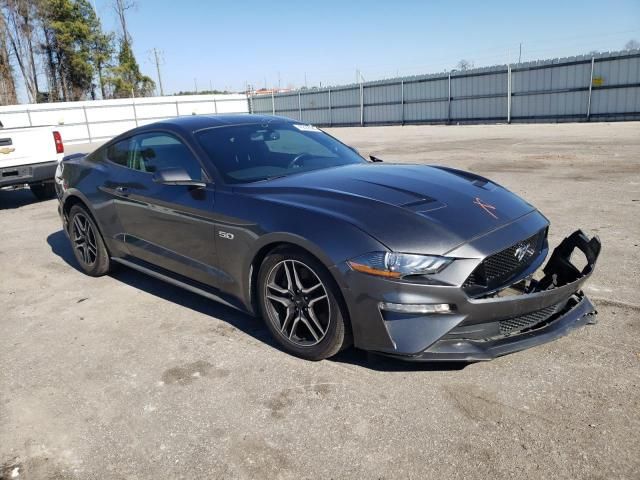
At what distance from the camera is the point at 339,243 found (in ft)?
9.58

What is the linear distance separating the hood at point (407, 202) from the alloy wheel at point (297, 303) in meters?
0.41

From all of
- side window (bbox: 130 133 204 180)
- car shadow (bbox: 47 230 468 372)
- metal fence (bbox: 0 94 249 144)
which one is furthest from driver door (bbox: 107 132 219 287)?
metal fence (bbox: 0 94 249 144)

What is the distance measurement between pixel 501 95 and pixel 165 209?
23957 millimetres

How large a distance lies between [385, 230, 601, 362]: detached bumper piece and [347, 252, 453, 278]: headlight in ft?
0.87

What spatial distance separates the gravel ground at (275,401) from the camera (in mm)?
2396

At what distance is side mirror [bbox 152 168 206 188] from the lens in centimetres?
368

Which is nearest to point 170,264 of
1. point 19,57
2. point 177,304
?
point 177,304

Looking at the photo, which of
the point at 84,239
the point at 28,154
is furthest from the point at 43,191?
the point at 84,239

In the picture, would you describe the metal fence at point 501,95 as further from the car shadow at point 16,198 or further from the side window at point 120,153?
the side window at point 120,153

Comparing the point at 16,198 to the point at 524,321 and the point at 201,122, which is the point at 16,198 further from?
the point at 524,321

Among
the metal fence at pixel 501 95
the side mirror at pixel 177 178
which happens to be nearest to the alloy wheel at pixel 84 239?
the side mirror at pixel 177 178

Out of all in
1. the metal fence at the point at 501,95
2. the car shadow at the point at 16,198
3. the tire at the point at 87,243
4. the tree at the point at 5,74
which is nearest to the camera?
the tire at the point at 87,243

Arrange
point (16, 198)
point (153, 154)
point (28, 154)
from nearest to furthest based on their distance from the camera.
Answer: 1. point (153, 154)
2. point (28, 154)
3. point (16, 198)

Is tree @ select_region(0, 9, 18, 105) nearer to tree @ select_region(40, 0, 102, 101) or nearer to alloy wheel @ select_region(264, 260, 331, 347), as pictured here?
tree @ select_region(40, 0, 102, 101)
